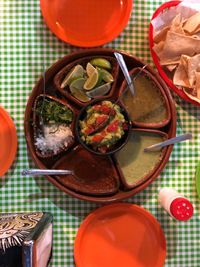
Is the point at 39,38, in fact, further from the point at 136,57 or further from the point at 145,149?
the point at 145,149

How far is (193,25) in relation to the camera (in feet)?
5.57

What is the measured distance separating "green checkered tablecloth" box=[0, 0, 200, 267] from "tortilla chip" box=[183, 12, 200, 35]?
0.57ft

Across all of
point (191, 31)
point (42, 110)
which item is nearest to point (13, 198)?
point (42, 110)

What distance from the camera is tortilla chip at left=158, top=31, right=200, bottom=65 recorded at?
1.67 m

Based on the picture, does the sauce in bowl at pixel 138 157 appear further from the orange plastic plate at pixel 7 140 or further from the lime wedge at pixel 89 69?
the orange plastic plate at pixel 7 140

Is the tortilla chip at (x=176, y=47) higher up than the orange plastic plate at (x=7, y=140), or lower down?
higher up

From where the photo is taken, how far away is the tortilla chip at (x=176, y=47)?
167 cm

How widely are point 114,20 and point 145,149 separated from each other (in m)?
0.53

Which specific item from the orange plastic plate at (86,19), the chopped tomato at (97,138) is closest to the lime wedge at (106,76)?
the orange plastic plate at (86,19)

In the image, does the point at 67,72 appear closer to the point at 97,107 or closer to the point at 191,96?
the point at 97,107

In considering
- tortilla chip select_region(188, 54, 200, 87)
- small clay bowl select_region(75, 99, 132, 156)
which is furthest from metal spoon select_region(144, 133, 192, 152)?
tortilla chip select_region(188, 54, 200, 87)

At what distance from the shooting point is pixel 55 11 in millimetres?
1730

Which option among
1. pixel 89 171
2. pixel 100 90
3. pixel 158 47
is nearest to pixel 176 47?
pixel 158 47

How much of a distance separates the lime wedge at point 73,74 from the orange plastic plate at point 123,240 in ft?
1.75
